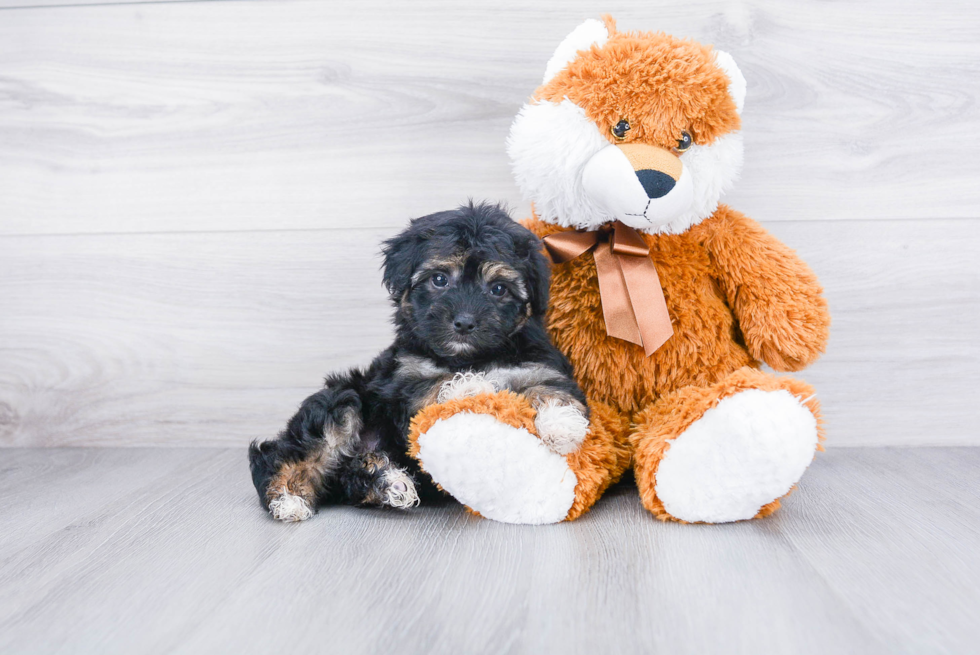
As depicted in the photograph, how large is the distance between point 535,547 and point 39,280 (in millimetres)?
1485

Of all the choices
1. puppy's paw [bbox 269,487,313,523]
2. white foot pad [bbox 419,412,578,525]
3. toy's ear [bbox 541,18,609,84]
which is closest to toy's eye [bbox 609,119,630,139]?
toy's ear [bbox 541,18,609,84]

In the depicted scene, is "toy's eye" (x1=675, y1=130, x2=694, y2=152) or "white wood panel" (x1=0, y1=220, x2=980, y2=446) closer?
"toy's eye" (x1=675, y1=130, x2=694, y2=152)

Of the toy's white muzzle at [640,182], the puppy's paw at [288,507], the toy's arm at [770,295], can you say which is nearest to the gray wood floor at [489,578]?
the puppy's paw at [288,507]

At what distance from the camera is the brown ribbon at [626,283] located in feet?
4.31

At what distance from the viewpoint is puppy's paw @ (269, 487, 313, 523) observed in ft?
4.17

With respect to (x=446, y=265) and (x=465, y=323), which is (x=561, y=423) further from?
(x=446, y=265)

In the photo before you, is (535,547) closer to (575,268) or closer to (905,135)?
(575,268)

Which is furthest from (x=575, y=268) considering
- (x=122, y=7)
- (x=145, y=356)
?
(x=122, y=7)

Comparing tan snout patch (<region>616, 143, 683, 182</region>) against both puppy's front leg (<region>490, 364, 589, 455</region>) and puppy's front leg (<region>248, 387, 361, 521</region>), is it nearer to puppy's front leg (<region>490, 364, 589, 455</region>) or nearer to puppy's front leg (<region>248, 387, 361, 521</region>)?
puppy's front leg (<region>490, 364, 589, 455</region>)

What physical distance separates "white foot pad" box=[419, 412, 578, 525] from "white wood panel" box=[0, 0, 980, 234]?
77 centimetres

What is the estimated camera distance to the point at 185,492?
4.90 feet

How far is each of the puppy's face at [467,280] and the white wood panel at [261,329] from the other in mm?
578

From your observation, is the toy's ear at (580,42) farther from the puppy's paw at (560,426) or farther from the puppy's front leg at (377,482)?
the puppy's front leg at (377,482)

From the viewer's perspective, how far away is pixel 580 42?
52.6 inches
